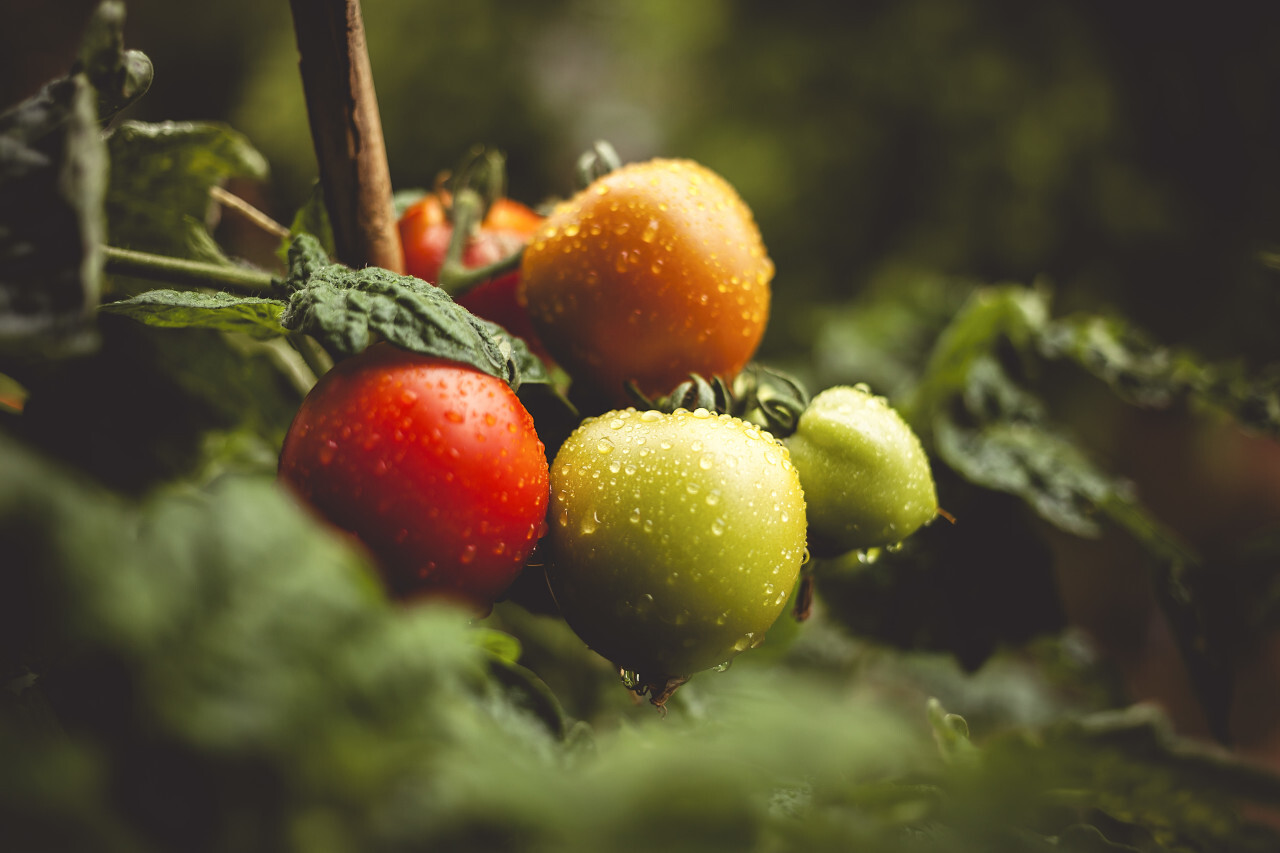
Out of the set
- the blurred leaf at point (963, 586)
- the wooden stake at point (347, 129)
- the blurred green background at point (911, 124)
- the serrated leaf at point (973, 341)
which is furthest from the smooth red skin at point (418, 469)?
the blurred green background at point (911, 124)

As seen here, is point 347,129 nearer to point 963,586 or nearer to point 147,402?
point 147,402

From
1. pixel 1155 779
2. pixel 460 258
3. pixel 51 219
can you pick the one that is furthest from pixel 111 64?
pixel 1155 779

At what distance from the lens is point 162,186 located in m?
0.46

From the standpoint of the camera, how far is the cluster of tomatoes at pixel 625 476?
12.3 inches

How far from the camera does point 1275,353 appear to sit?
0.67 metres

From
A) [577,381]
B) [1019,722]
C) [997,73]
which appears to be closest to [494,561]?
[577,381]

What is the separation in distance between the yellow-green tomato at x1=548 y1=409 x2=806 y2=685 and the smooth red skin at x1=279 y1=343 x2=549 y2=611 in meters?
0.03

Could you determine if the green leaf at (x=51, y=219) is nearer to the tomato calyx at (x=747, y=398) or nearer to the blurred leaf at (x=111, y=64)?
the blurred leaf at (x=111, y=64)

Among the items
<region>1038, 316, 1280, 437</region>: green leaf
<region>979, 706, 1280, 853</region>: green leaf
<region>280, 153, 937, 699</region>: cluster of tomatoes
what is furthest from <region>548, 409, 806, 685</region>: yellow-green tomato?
<region>1038, 316, 1280, 437</region>: green leaf

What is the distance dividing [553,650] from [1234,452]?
1365 millimetres

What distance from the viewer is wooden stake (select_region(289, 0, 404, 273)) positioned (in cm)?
36

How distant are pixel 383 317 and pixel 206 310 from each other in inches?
3.3

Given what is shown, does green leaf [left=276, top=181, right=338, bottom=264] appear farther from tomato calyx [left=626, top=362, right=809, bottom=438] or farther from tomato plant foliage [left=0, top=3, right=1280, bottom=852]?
tomato calyx [left=626, top=362, right=809, bottom=438]

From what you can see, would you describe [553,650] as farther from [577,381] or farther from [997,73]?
[997,73]
